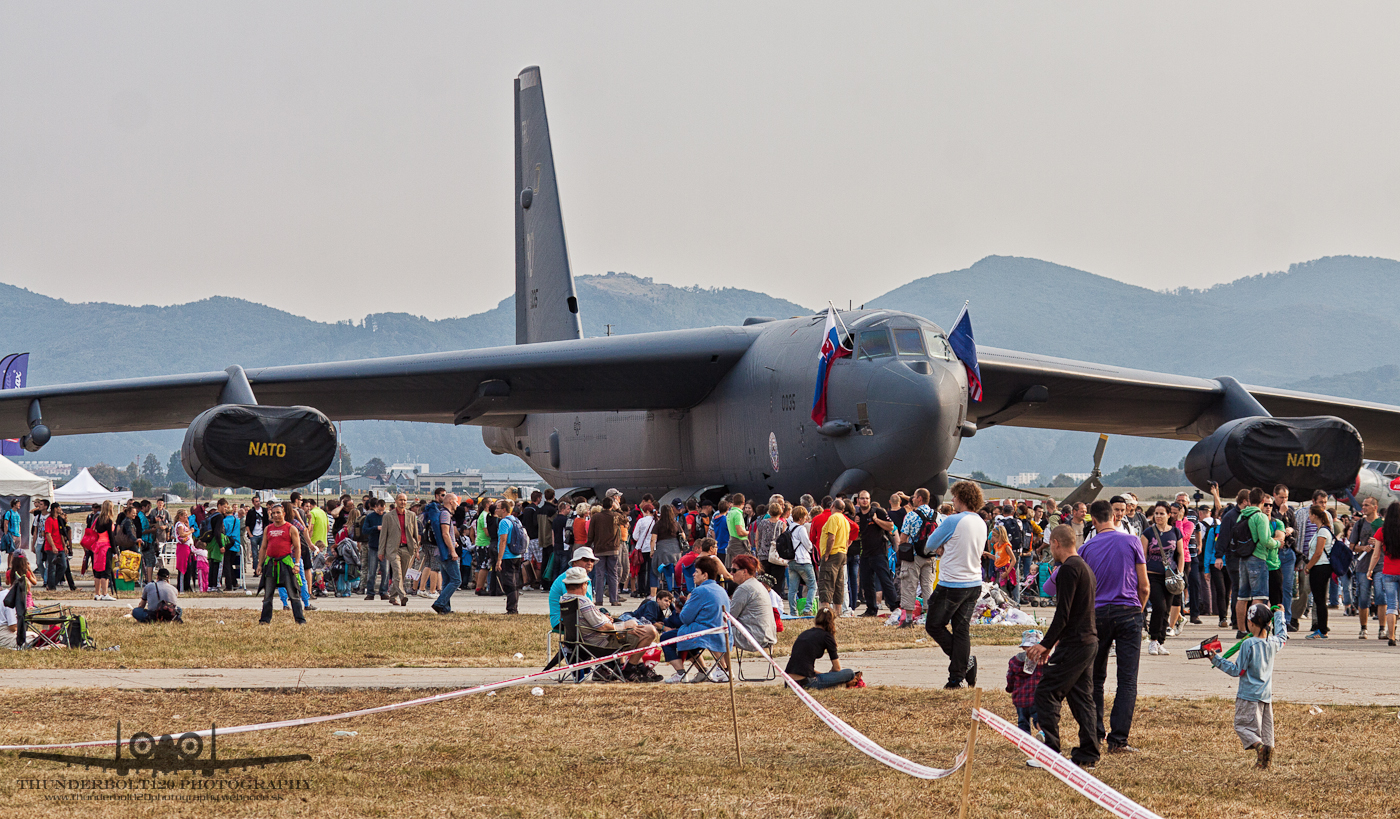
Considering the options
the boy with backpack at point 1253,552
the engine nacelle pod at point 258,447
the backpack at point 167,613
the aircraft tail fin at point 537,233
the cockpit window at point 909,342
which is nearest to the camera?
the boy with backpack at point 1253,552

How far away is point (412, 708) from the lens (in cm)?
970

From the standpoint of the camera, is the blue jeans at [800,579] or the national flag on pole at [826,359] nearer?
the blue jeans at [800,579]

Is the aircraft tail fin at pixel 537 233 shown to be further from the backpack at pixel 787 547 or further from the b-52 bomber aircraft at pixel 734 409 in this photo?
the backpack at pixel 787 547

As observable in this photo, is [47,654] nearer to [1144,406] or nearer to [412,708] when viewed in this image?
[412,708]

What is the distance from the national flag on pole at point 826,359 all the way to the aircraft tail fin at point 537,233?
979 centimetres

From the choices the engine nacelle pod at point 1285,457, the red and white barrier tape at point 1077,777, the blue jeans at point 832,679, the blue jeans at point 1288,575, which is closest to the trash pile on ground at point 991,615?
the blue jeans at point 1288,575

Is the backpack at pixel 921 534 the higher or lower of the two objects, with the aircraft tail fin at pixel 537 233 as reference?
lower

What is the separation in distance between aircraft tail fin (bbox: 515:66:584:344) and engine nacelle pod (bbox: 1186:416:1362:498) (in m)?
14.2

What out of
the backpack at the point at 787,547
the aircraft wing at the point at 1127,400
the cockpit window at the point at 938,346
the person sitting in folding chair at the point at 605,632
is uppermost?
the cockpit window at the point at 938,346

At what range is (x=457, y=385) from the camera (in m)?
21.7

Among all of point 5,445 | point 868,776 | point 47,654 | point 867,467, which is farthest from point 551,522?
point 5,445

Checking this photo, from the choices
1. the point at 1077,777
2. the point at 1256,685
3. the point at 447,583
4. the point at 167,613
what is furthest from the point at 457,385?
the point at 1077,777

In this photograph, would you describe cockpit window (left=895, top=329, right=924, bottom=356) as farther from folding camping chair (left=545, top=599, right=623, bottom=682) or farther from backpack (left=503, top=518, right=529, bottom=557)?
folding camping chair (left=545, top=599, right=623, bottom=682)

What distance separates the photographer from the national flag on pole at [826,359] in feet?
62.4
